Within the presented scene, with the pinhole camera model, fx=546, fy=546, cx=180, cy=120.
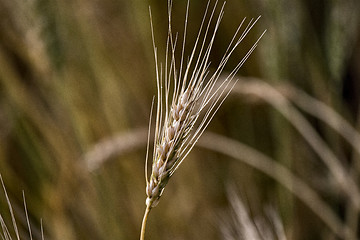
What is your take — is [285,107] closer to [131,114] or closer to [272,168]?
[272,168]

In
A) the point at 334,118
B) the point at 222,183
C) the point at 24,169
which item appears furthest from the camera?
the point at 222,183

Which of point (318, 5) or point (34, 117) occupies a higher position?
point (318, 5)

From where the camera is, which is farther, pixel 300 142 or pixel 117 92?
pixel 300 142

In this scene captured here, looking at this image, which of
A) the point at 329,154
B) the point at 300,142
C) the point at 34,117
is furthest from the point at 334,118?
the point at 34,117

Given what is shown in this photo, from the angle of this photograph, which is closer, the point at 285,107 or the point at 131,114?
the point at 285,107

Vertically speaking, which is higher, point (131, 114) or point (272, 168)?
point (131, 114)

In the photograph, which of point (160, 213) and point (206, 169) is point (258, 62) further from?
point (160, 213)

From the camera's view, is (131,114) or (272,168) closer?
(272,168)

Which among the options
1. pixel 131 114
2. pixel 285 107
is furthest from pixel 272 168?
pixel 131 114
